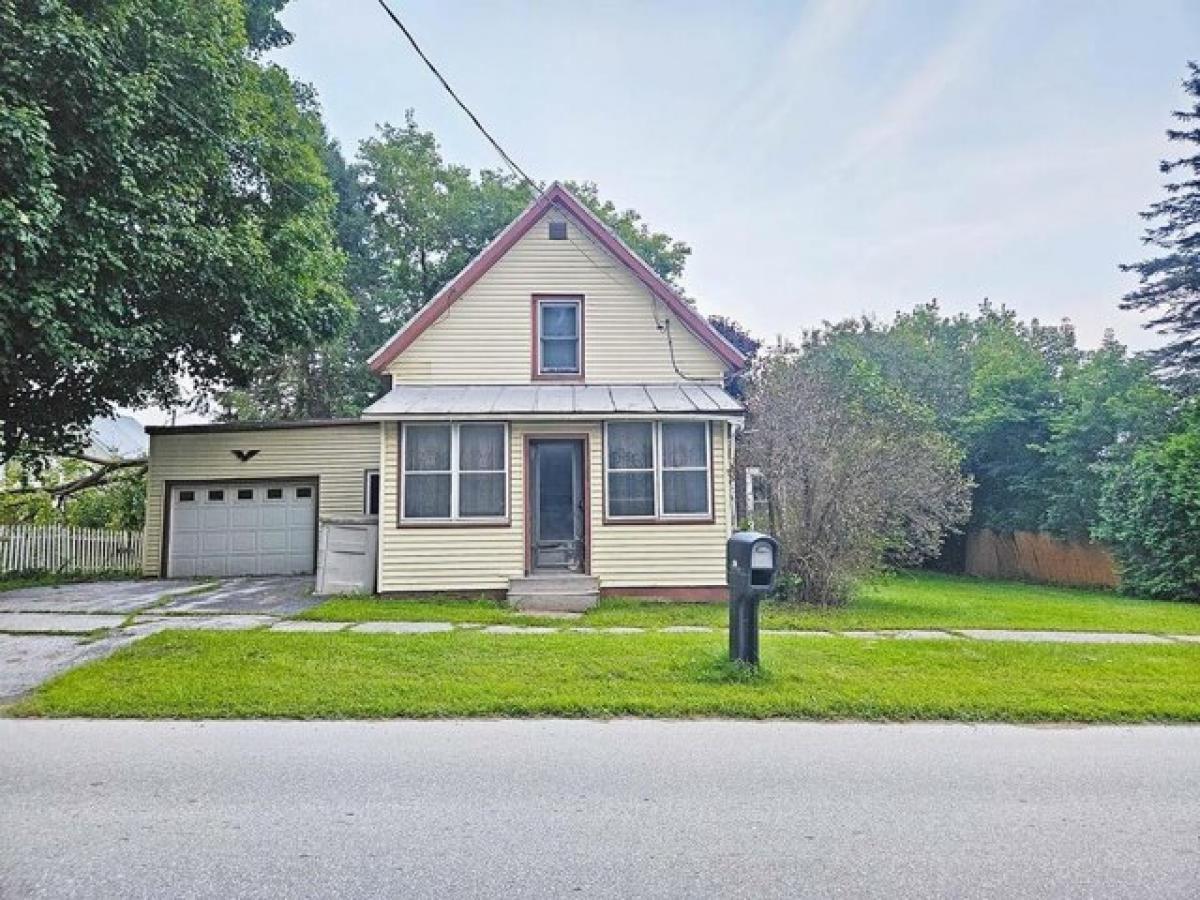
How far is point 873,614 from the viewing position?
11336mm

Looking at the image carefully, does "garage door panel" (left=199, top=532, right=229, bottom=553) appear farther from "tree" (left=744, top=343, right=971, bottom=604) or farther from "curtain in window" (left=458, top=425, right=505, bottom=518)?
"tree" (left=744, top=343, right=971, bottom=604)

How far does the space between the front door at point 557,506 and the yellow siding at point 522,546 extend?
1.66ft

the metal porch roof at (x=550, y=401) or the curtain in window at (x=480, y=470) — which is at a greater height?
the metal porch roof at (x=550, y=401)

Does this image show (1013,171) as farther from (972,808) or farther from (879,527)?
(972,808)

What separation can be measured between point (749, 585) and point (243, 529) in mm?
12848

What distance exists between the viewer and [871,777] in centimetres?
454

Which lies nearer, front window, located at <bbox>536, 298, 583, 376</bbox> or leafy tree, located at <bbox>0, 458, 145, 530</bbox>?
front window, located at <bbox>536, 298, 583, 376</bbox>

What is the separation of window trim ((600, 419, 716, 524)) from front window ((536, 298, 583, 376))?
178cm

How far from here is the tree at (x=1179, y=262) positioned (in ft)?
79.1

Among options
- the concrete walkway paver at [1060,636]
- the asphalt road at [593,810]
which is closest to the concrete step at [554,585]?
the concrete walkway paver at [1060,636]

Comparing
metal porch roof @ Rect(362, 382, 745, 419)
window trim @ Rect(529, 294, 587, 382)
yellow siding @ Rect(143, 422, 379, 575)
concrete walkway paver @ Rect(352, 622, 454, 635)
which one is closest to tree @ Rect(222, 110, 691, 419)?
yellow siding @ Rect(143, 422, 379, 575)

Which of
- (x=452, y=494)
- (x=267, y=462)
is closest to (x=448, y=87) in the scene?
(x=452, y=494)

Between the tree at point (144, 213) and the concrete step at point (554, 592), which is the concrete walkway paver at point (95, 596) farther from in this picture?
the concrete step at point (554, 592)

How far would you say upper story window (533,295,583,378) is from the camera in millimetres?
13883
